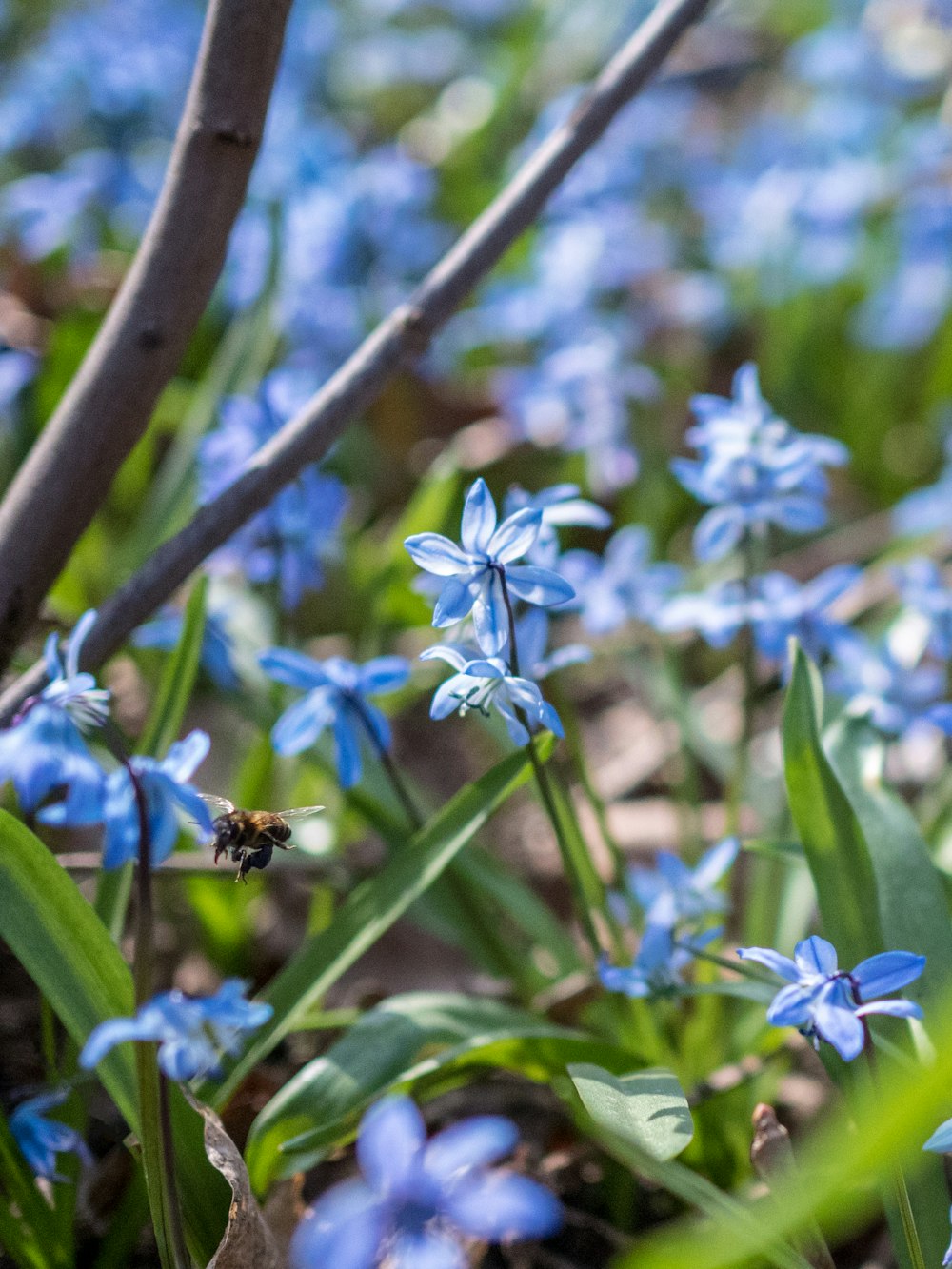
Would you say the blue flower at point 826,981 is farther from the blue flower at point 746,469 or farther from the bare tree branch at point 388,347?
the bare tree branch at point 388,347

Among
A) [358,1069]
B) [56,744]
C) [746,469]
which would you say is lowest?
[358,1069]

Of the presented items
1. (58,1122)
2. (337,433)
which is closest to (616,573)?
(337,433)

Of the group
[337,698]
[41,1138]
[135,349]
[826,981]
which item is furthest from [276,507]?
[826,981]

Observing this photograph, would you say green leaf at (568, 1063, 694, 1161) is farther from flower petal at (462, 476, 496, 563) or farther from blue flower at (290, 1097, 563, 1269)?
flower petal at (462, 476, 496, 563)

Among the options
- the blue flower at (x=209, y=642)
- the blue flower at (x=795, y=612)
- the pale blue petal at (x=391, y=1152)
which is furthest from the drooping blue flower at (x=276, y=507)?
the pale blue petal at (x=391, y=1152)

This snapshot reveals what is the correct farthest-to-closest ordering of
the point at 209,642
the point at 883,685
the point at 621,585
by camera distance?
the point at 621,585 < the point at 209,642 < the point at 883,685

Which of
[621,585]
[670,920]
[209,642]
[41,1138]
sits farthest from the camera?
[621,585]

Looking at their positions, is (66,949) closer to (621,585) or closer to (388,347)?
(388,347)
